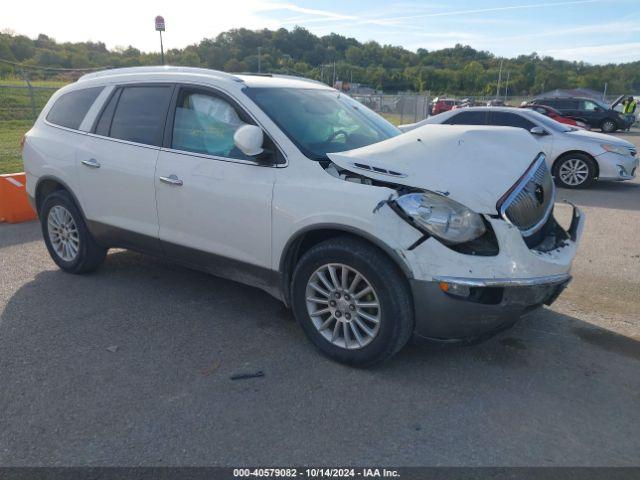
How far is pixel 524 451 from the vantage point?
267cm

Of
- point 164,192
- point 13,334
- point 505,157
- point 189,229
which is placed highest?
point 505,157

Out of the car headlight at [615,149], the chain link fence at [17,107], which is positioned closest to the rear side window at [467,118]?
the car headlight at [615,149]

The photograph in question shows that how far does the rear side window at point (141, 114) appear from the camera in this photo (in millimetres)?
4320

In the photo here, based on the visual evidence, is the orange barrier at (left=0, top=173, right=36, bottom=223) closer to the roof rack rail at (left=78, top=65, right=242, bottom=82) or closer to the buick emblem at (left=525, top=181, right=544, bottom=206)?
the roof rack rail at (left=78, top=65, right=242, bottom=82)

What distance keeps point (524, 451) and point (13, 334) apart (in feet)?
11.7

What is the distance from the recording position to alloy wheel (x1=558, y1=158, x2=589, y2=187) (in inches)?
405

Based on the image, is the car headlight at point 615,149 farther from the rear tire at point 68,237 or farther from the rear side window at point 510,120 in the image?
the rear tire at point 68,237

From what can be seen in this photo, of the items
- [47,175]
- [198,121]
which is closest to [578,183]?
[198,121]

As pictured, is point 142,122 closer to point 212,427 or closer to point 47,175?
point 47,175

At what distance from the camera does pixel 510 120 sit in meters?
10.7

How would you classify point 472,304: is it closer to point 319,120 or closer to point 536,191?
point 536,191

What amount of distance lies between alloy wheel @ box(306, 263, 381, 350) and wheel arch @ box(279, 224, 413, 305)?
8.6 inches

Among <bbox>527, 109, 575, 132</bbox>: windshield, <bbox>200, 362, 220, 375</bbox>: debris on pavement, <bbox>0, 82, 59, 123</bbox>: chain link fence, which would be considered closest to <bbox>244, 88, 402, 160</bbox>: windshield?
<bbox>200, 362, 220, 375</bbox>: debris on pavement

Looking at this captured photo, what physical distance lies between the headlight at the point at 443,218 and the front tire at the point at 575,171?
832 cm
